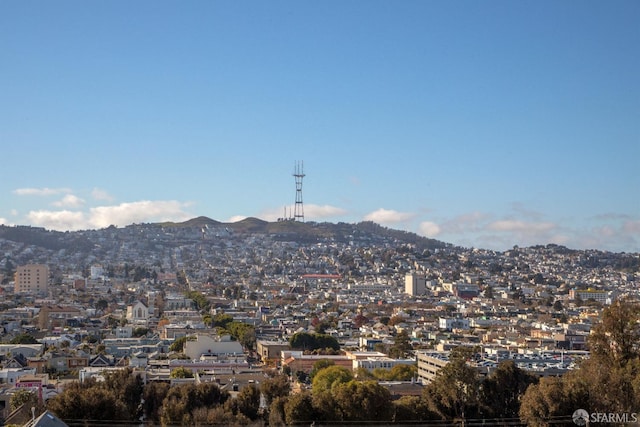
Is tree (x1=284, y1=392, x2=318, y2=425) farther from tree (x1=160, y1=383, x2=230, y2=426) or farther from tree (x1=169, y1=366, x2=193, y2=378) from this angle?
tree (x1=169, y1=366, x2=193, y2=378)

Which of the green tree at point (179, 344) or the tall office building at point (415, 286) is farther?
the tall office building at point (415, 286)

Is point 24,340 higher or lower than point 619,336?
lower

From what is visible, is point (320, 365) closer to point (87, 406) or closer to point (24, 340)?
point (24, 340)

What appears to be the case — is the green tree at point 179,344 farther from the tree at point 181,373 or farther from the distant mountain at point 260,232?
the distant mountain at point 260,232

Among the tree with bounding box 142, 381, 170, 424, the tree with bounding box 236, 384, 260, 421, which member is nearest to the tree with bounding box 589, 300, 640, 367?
the tree with bounding box 236, 384, 260, 421

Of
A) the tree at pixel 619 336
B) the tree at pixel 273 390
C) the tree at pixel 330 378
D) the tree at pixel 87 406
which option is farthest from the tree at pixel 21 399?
the tree at pixel 619 336

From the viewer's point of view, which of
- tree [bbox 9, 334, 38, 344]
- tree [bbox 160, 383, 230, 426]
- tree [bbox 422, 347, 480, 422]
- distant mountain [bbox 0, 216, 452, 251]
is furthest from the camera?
distant mountain [bbox 0, 216, 452, 251]

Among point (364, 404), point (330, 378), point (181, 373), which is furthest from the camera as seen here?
point (181, 373)

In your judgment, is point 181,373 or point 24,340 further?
point 24,340

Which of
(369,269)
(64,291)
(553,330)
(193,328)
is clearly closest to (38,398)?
(193,328)

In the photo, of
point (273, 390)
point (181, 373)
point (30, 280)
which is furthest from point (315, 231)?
point (273, 390)

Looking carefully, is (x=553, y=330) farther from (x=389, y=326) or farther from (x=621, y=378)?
(x=621, y=378)
